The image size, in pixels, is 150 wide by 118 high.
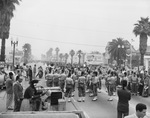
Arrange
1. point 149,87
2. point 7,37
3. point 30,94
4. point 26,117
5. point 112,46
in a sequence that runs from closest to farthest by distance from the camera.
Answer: point 26,117
point 30,94
point 149,87
point 7,37
point 112,46

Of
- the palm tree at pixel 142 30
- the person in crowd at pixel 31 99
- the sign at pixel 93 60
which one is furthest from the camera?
the sign at pixel 93 60

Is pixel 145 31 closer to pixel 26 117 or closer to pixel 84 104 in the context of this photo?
pixel 84 104

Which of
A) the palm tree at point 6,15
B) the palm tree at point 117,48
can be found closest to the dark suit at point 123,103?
the palm tree at point 6,15

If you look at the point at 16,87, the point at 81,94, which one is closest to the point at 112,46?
the point at 81,94

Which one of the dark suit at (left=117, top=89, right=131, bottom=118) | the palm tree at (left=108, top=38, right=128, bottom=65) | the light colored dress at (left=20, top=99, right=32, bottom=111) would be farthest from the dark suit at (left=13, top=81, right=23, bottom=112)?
the palm tree at (left=108, top=38, right=128, bottom=65)

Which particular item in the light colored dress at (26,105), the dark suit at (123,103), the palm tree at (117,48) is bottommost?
the light colored dress at (26,105)

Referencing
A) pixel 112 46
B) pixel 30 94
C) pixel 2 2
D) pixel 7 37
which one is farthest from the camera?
pixel 112 46

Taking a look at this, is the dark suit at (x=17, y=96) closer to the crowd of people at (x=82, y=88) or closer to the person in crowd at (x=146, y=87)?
the crowd of people at (x=82, y=88)

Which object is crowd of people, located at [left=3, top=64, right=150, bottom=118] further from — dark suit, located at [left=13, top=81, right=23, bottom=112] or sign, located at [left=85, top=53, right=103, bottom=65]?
sign, located at [left=85, top=53, right=103, bottom=65]

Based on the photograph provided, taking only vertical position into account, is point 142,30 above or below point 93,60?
above

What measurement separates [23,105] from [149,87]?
989cm

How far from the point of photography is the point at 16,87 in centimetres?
928

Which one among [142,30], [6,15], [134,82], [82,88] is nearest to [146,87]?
[134,82]

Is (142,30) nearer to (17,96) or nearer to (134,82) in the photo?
(134,82)
